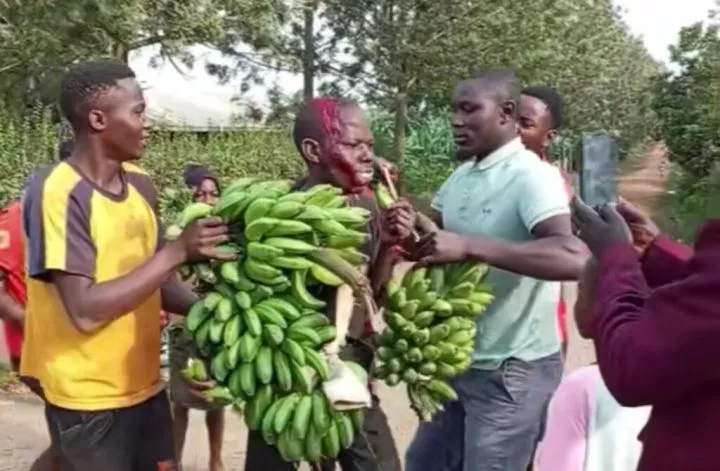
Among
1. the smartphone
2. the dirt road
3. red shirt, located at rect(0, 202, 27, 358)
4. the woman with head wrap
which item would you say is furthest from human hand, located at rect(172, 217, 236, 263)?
the dirt road

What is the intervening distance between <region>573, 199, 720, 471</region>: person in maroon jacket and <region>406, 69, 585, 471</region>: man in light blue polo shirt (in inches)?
51.6

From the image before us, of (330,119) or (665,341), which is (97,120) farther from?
(665,341)

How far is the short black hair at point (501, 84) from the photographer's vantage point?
3.75 metres

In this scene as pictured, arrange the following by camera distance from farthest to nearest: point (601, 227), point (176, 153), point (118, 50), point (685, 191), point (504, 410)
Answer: point (685, 191) → point (176, 153) → point (118, 50) → point (504, 410) → point (601, 227)

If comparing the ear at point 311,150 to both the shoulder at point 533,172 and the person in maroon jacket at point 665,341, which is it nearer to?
the shoulder at point 533,172

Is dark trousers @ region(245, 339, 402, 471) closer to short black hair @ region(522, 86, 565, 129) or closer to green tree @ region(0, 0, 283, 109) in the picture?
short black hair @ region(522, 86, 565, 129)

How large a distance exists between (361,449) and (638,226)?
1.36 m

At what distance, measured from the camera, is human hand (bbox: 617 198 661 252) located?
253 centimetres

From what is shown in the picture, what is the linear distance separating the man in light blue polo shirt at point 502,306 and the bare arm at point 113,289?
1074 millimetres

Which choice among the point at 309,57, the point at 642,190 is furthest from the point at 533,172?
the point at 642,190

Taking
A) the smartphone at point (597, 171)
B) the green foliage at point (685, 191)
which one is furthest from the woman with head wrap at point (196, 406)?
the green foliage at point (685, 191)

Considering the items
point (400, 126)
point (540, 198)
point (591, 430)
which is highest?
point (540, 198)

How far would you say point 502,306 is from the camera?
3.74m

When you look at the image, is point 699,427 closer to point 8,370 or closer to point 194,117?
point 8,370
